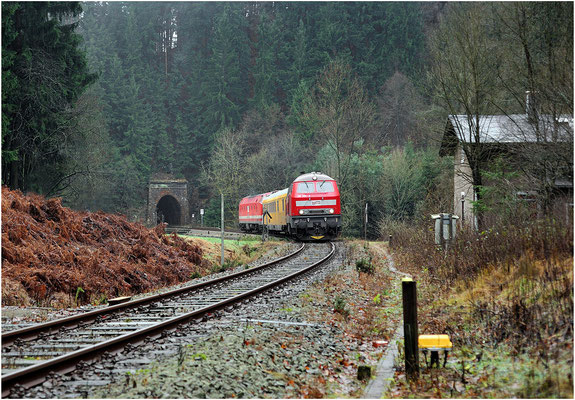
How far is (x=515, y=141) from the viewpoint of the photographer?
1623cm

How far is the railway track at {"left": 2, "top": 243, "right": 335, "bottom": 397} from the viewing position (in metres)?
6.11

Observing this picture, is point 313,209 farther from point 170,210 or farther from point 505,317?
point 170,210

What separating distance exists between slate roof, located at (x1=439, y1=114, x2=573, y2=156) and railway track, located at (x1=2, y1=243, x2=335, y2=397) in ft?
24.1

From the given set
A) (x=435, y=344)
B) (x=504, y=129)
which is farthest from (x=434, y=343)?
(x=504, y=129)

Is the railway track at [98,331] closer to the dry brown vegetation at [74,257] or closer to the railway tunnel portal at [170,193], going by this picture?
the dry brown vegetation at [74,257]

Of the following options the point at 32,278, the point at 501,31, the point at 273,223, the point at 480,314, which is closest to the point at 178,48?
the point at 273,223

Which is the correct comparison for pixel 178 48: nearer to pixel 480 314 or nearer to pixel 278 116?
pixel 278 116

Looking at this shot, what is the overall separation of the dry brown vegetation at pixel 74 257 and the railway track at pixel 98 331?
2.43m

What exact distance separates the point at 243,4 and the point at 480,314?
74185 mm

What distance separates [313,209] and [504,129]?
34.8 ft

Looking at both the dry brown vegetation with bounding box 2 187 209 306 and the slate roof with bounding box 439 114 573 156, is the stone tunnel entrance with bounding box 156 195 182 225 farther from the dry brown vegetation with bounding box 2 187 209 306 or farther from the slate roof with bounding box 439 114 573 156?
the dry brown vegetation with bounding box 2 187 209 306

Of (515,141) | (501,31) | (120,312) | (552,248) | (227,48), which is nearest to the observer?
(552,248)

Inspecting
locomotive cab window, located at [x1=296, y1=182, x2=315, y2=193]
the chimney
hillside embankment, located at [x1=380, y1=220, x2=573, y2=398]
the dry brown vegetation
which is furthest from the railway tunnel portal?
hillside embankment, located at [x1=380, y1=220, x2=573, y2=398]

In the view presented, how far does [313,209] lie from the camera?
28.0m
